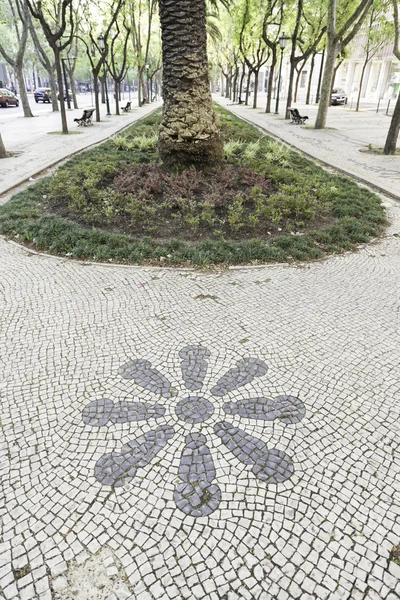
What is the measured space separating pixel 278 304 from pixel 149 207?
9.85 feet

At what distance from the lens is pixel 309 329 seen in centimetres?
385

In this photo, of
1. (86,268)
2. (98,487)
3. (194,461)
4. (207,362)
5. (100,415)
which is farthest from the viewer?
(86,268)

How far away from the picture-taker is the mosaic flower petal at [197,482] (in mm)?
2158

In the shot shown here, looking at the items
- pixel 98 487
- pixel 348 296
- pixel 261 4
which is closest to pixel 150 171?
pixel 348 296

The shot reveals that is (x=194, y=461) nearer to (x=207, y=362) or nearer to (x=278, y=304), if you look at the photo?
(x=207, y=362)

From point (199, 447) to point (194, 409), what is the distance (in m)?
0.35

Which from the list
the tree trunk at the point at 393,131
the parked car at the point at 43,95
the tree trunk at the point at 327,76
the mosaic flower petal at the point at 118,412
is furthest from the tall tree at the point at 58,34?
the parked car at the point at 43,95

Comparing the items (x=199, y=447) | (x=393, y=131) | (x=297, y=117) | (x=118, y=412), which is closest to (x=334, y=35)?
(x=297, y=117)

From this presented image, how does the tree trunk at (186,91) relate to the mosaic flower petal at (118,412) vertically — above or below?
above

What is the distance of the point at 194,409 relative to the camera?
2.82 metres

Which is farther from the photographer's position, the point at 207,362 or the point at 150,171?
the point at 150,171

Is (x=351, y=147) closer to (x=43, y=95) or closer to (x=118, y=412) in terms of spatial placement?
(x=118, y=412)

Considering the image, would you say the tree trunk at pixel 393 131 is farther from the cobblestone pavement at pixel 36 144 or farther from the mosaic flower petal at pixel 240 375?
the mosaic flower petal at pixel 240 375

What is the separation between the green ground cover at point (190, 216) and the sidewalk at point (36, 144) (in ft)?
7.04
